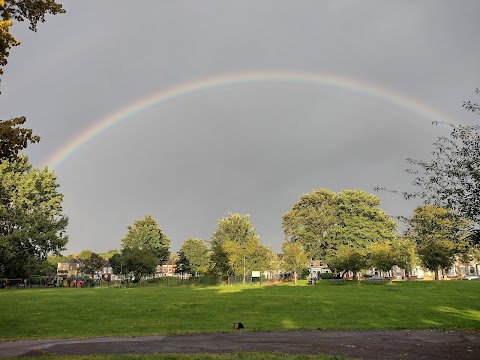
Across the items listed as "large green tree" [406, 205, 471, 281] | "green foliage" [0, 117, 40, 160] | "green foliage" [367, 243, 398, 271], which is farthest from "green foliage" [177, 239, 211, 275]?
"green foliage" [0, 117, 40, 160]

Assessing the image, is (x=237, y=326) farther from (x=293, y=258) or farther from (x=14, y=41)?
(x=293, y=258)

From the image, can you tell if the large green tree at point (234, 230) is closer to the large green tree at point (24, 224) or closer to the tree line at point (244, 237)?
the tree line at point (244, 237)

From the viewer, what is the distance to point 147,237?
120 metres

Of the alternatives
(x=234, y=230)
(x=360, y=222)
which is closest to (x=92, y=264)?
(x=234, y=230)

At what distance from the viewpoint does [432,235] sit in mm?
15406

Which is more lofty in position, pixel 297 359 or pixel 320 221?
pixel 320 221

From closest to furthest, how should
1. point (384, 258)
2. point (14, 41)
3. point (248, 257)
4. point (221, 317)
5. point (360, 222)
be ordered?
point (14, 41)
point (221, 317)
point (384, 258)
point (248, 257)
point (360, 222)

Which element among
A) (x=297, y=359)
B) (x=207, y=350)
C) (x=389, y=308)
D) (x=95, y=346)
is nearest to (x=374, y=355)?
(x=297, y=359)

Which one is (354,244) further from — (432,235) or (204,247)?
(432,235)

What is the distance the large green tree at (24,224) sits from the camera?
240 ft

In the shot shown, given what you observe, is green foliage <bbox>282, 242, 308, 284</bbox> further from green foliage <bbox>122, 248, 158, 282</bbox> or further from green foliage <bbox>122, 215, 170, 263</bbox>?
green foliage <bbox>122, 215, 170, 263</bbox>

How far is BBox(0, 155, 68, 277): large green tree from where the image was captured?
7319cm

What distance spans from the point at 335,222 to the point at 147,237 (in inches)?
2291

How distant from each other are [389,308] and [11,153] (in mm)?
23955
